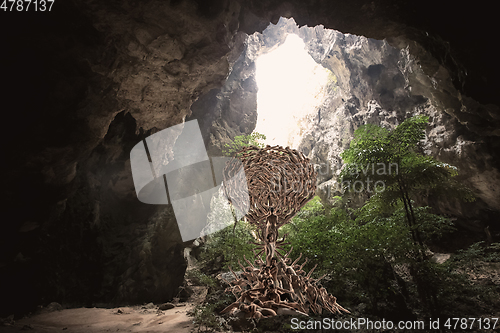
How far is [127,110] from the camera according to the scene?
567 cm

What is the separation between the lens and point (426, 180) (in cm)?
420

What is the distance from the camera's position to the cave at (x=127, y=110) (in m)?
3.67

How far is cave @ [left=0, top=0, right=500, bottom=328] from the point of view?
3.67 metres

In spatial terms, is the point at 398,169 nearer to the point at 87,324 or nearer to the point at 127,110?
the point at 87,324

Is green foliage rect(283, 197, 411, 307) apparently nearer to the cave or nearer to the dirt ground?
the dirt ground

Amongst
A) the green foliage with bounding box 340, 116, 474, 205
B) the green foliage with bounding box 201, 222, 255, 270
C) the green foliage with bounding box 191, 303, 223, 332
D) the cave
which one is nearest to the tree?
the green foliage with bounding box 340, 116, 474, 205

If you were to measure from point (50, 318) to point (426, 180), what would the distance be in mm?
7200

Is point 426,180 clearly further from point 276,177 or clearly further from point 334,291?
point 276,177

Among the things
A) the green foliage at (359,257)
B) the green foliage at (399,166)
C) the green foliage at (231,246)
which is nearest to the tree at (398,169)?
the green foliage at (399,166)

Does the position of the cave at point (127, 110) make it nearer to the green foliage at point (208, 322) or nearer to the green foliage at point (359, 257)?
the green foliage at point (359, 257)

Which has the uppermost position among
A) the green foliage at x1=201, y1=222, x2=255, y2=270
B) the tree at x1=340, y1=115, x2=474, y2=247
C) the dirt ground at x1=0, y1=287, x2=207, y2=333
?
the tree at x1=340, y1=115, x2=474, y2=247

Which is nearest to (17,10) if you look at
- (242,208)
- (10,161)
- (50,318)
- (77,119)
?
(77,119)

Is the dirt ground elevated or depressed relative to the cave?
depressed

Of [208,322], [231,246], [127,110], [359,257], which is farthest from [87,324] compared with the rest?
[127,110]
